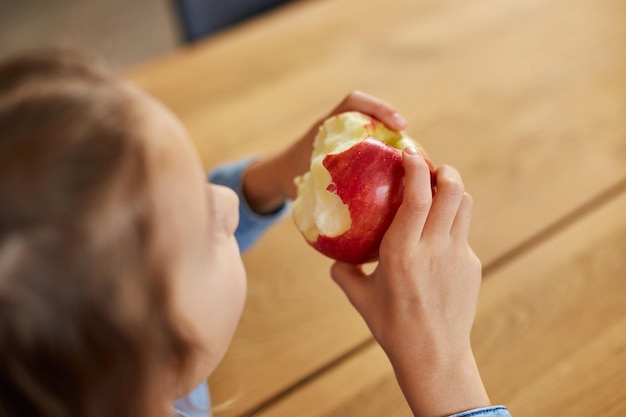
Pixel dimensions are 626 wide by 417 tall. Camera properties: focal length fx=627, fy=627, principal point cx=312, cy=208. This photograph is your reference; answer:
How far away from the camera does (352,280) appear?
0.68 meters

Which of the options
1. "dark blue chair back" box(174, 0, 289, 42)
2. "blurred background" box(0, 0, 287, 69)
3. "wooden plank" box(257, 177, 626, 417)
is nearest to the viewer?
"wooden plank" box(257, 177, 626, 417)

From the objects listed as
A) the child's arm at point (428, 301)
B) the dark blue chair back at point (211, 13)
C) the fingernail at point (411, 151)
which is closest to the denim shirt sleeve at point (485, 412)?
the child's arm at point (428, 301)

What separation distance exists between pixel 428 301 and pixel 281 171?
1.12 feet

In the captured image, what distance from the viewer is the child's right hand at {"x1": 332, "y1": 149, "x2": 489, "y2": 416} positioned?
61 centimetres

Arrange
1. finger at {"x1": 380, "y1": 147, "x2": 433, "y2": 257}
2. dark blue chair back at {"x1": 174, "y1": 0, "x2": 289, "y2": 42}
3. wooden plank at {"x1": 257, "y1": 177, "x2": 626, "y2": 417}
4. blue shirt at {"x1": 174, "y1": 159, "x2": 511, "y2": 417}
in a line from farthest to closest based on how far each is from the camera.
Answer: dark blue chair back at {"x1": 174, "y1": 0, "x2": 289, "y2": 42}
blue shirt at {"x1": 174, "y1": 159, "x2": 511, "y2": 417}
wooden plank at {"x1": 257, "y1": 177, "x2": 626, "y2": 417}
finger at {"x1": 380, "y1": 147, "x2": 433, "y2": 257}

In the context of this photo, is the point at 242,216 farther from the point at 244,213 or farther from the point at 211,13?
the point at 211,13

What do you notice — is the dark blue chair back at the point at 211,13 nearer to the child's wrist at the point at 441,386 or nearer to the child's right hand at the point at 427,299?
the child's right hand at the point at 427,299

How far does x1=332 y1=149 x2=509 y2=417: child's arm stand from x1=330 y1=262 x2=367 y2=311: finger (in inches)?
1.3

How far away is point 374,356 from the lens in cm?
76

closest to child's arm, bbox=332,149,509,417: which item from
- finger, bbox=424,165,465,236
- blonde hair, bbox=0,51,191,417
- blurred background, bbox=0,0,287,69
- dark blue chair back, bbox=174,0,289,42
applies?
finger, bbox=424,165,465,236

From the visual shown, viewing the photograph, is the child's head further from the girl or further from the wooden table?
the wooden table

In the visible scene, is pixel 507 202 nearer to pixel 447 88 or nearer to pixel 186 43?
pixel 447 88

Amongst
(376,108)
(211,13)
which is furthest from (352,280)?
(211,13)

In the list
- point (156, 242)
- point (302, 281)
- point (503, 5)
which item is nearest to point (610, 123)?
point (503, 5)
